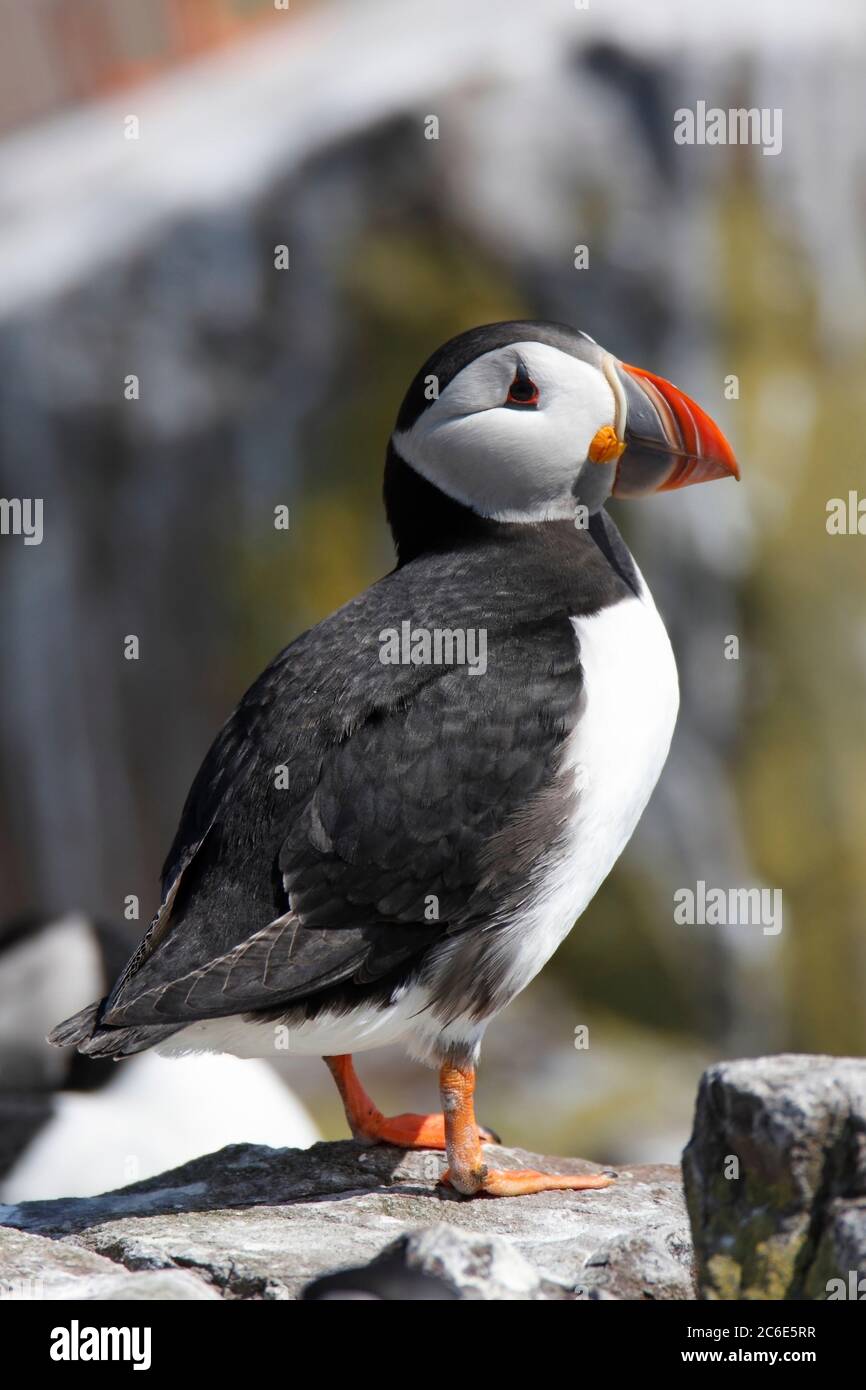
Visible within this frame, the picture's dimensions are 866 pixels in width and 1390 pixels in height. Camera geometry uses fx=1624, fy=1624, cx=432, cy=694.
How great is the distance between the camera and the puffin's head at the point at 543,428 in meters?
4.09

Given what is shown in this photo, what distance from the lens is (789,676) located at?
1086 centimetres

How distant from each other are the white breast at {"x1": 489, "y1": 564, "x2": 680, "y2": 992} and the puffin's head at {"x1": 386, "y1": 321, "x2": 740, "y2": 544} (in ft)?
1.24

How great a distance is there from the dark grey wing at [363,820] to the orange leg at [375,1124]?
78cm

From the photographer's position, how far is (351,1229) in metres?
3.79

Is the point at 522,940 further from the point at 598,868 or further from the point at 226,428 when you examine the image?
the point at 226,428

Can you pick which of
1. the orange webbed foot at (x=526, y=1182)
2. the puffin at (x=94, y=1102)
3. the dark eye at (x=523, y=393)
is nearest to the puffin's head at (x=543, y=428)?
the dark eye at (x=523, y=393)

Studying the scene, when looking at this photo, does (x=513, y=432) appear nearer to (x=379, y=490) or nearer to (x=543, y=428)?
(x=543, y=428)

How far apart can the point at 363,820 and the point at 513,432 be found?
42.3 inches

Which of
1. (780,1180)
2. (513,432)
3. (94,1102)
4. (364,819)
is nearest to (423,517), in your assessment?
(513,432)

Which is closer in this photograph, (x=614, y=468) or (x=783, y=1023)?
(x=614, y=468)

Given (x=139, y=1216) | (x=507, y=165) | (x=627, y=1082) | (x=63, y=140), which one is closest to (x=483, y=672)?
(x=139, y=1216)

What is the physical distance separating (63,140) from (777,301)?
594cm

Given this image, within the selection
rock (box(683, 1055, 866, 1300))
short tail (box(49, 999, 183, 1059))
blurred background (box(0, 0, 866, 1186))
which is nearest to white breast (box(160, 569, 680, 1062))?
short tail (box(49, 999, 183, 1059))

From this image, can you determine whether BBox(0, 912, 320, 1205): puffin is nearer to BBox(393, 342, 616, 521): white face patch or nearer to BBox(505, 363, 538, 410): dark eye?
BBox(393, 342, 616, 521): white face patch
